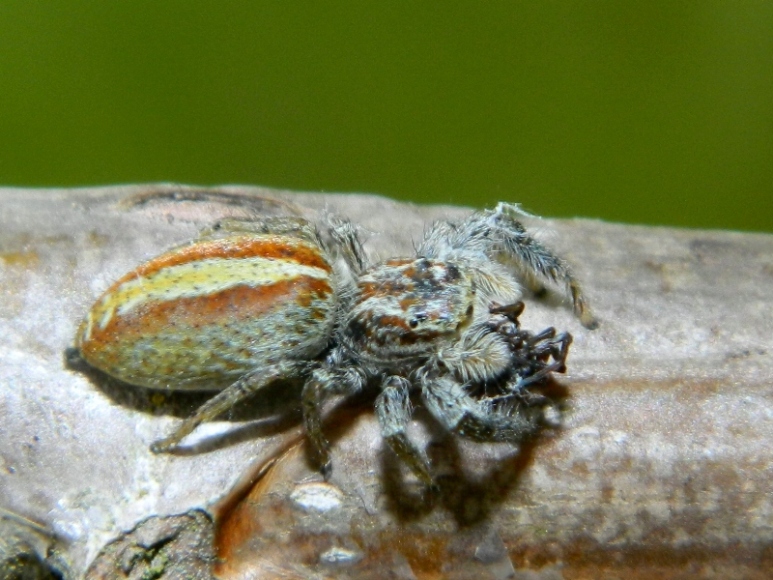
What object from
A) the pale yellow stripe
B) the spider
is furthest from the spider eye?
the pale yellow stripe

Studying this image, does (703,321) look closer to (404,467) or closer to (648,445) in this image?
(648,445)

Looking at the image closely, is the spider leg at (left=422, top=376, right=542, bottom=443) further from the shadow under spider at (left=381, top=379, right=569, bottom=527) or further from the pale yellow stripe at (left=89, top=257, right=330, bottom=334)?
the pale yellow stripe at (left=89, top=257, right=330, bottom=334)

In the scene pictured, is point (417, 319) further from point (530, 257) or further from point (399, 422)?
point (530, 257)

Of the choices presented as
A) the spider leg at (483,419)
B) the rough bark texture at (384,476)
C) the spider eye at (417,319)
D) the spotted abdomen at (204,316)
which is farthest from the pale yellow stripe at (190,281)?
the spider leg at (483,419)

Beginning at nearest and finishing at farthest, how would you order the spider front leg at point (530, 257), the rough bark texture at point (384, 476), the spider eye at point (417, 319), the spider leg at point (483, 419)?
the rough bark texture at point (384, 476)
the spider leg at point (483, 419)
the spider eye at point (417, 319)
the spider front leg at point (530, 257)

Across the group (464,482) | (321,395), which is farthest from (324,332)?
(464,482)

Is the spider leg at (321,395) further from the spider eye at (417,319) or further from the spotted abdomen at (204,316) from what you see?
the spider eye at (417,319)
